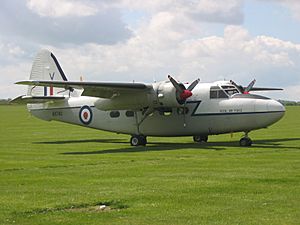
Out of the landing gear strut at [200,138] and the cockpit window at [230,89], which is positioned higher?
the cockpit window at [230,89]

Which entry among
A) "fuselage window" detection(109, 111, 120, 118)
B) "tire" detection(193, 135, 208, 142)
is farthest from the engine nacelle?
"fuselage window" detection(109, 111, 120, 118)

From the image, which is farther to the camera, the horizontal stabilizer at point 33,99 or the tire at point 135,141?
the horizontal stabilizer at point 33,99

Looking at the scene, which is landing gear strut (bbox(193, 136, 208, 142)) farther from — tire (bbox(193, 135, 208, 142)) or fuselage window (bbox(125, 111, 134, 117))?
fuselage window (bbox(125, 111, 134, 117))

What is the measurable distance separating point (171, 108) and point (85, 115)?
6.05 meters

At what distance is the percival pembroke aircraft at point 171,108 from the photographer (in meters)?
→ 27.4

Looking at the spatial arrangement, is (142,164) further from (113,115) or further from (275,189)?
(113,115)

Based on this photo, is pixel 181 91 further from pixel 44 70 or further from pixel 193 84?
pixel 44 70

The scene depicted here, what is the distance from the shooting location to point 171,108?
1170 inches

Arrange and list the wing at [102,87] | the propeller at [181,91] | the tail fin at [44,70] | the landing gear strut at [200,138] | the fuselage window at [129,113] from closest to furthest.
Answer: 1. the wing at [102,87]
2. the propeller at [181,91]
3. the landing gear strut at [200,138]
4. the fuselage window at [129,113]
5. the tail fin at [44,70]

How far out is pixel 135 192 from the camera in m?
13.0

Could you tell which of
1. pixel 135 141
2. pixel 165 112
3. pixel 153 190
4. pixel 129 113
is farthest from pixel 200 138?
pixel 153 190

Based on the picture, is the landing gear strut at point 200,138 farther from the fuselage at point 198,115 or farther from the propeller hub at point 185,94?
the propeller hub at point 185,94

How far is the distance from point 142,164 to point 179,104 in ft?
31.9

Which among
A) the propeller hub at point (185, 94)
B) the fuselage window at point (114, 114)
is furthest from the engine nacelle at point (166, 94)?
the fuselage window at point (114, 114)
